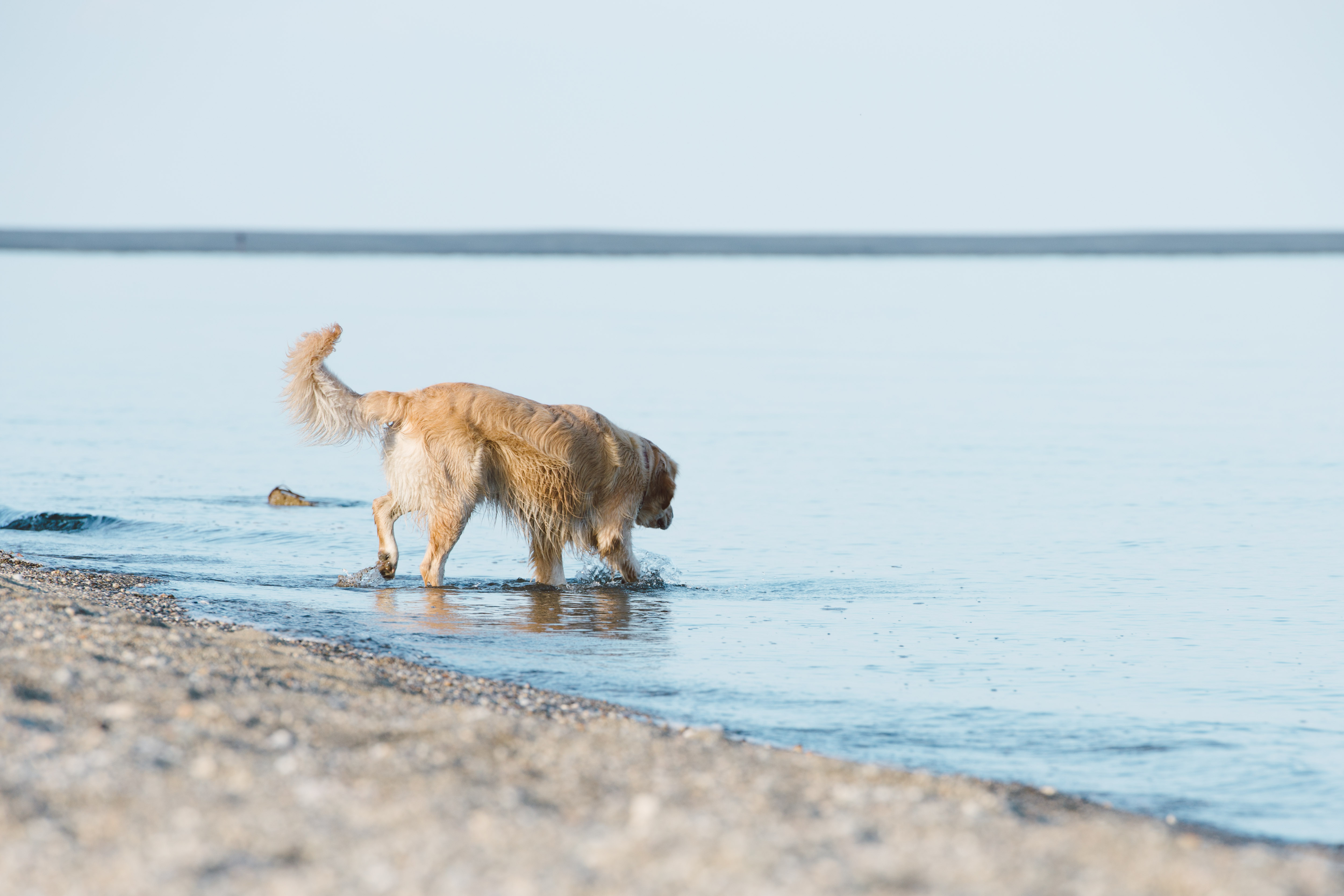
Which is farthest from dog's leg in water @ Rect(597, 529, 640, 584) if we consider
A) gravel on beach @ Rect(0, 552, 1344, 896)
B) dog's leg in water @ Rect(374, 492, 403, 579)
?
gravel on beach @ Rect(0, 552, 1344, 896)

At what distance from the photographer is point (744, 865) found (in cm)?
370

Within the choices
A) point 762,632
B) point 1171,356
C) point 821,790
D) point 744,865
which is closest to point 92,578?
point 762,632

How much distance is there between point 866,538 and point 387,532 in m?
4.44

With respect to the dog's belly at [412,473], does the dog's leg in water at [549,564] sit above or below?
below

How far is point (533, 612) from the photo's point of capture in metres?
9.86

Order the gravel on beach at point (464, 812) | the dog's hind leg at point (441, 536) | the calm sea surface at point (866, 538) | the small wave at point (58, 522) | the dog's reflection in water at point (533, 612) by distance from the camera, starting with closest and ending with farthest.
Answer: the gravel on beach at point (464, 812) < the calm sea surface at point (866, 538) < the dog's reflection in water at point (533, 612) < the dog's hind leg at point (441, 536) < the small wave at point (58, 522)

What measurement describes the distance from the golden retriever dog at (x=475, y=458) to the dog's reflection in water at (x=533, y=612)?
11.4 inches

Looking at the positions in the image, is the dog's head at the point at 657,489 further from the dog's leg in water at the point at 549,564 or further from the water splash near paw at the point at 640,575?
the dog's leg in water at the point at 549,564

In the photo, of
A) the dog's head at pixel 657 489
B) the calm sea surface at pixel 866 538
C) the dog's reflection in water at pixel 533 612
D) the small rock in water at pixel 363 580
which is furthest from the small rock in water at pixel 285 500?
the dog's head at pixel 657 489

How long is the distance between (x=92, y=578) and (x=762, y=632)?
4.44 m

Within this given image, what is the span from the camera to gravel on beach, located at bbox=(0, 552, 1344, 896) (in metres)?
3.63

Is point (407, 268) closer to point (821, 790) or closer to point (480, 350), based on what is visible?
point (480, 350)

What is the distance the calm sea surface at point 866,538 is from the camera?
24.0ft

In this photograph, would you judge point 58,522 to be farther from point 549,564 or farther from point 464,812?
point 464,812
